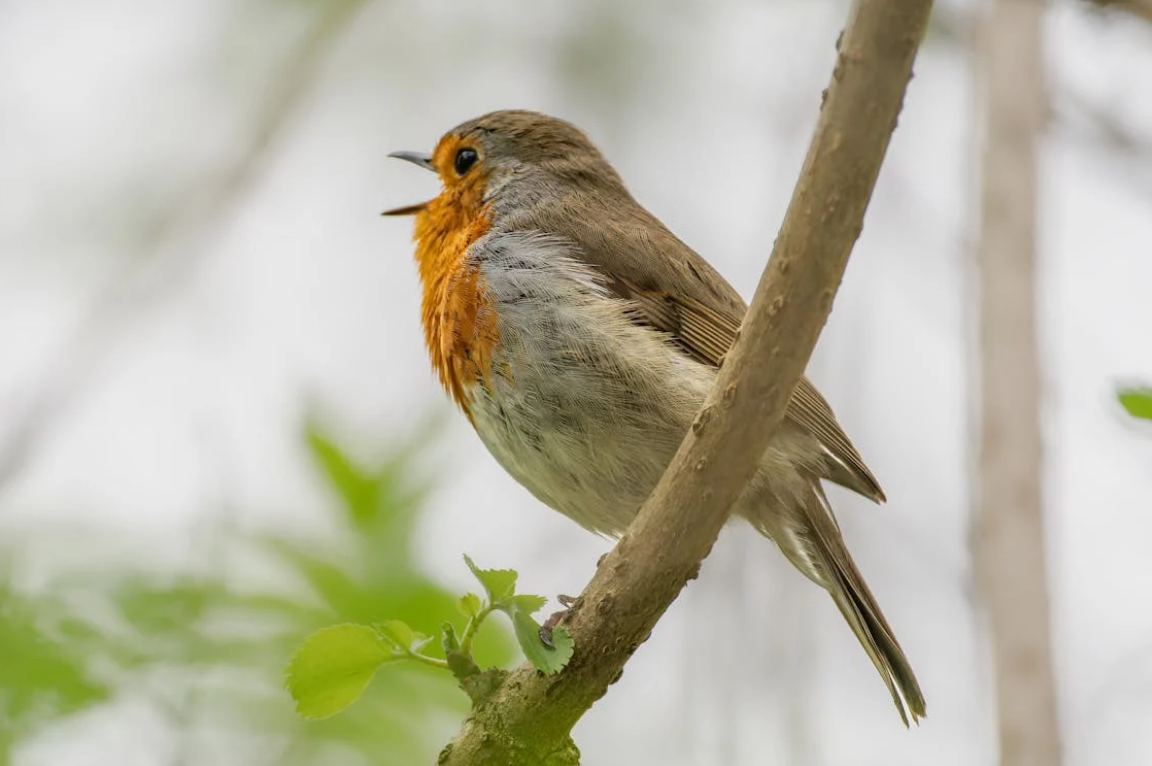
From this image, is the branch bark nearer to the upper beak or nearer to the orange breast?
the orange breast

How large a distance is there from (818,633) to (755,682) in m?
0.54

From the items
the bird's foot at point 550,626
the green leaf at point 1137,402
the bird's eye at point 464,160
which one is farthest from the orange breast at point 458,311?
the green leaf at point 1137,402

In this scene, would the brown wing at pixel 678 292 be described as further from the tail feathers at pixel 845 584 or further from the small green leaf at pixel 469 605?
the small green leaf at pixel 469 605

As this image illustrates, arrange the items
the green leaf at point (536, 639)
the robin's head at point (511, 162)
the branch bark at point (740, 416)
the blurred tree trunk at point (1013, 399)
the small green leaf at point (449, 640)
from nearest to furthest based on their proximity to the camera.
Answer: the branch bark at point (740, 416)
the green leaf at point (536, 639)
the small green leaf at point (449, 640)
the blurred tree trunk at point (1013, 399)
the robin's head at point (511, 162)

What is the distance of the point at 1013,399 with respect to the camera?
139 inches

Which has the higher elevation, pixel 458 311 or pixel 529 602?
pixel 458 311

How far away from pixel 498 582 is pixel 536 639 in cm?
20

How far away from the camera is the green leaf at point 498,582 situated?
263 centimetres

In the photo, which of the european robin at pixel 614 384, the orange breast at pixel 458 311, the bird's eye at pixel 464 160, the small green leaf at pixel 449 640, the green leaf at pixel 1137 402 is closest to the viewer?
the green leaf at pixel 1137 402

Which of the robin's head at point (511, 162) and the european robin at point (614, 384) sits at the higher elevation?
the robin's head at point (511, 162)

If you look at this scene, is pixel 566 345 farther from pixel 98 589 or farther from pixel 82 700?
pixel 82 700

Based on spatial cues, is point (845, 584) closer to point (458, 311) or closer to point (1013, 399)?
point (1013, 399)

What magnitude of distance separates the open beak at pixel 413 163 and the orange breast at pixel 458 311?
0.84 feet

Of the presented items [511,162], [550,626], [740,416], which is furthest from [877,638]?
[511,162]
